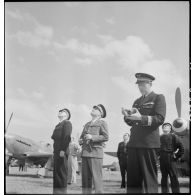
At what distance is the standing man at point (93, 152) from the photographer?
17.2ft

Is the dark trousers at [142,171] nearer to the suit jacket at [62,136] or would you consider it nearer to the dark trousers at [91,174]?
the dark trousers at [91,174]

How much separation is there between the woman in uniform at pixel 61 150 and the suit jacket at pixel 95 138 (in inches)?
12.1

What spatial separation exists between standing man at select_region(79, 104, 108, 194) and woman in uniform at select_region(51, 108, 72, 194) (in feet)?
0.95

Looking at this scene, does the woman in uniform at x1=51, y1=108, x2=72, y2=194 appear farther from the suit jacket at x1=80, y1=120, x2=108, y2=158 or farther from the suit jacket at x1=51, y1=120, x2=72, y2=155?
the suit jacket at x1=80, y1=120, x2=108, y2=158

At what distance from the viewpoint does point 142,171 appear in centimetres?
468

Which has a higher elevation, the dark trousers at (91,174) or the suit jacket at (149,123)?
the suit jacket at (149,123)

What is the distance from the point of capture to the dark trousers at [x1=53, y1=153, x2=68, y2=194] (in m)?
5.50

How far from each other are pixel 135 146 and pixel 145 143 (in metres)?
0.15

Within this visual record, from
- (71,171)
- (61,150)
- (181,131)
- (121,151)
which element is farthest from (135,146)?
(71,171)

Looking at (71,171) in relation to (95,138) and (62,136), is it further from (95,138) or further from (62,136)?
(95,138)

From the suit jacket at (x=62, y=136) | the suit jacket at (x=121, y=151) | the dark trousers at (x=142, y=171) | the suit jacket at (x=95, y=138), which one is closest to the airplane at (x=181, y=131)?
the suit jacket at (x=121, y=151)

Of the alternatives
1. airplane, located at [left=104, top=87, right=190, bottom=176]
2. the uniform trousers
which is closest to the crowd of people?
airplane, located at [left=104, top=87, right=190, bottom=176]

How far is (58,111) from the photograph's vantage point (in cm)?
576

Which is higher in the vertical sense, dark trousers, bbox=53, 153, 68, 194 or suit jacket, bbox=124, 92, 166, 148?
suit jacket, bbox=124, 92, 166, 148
